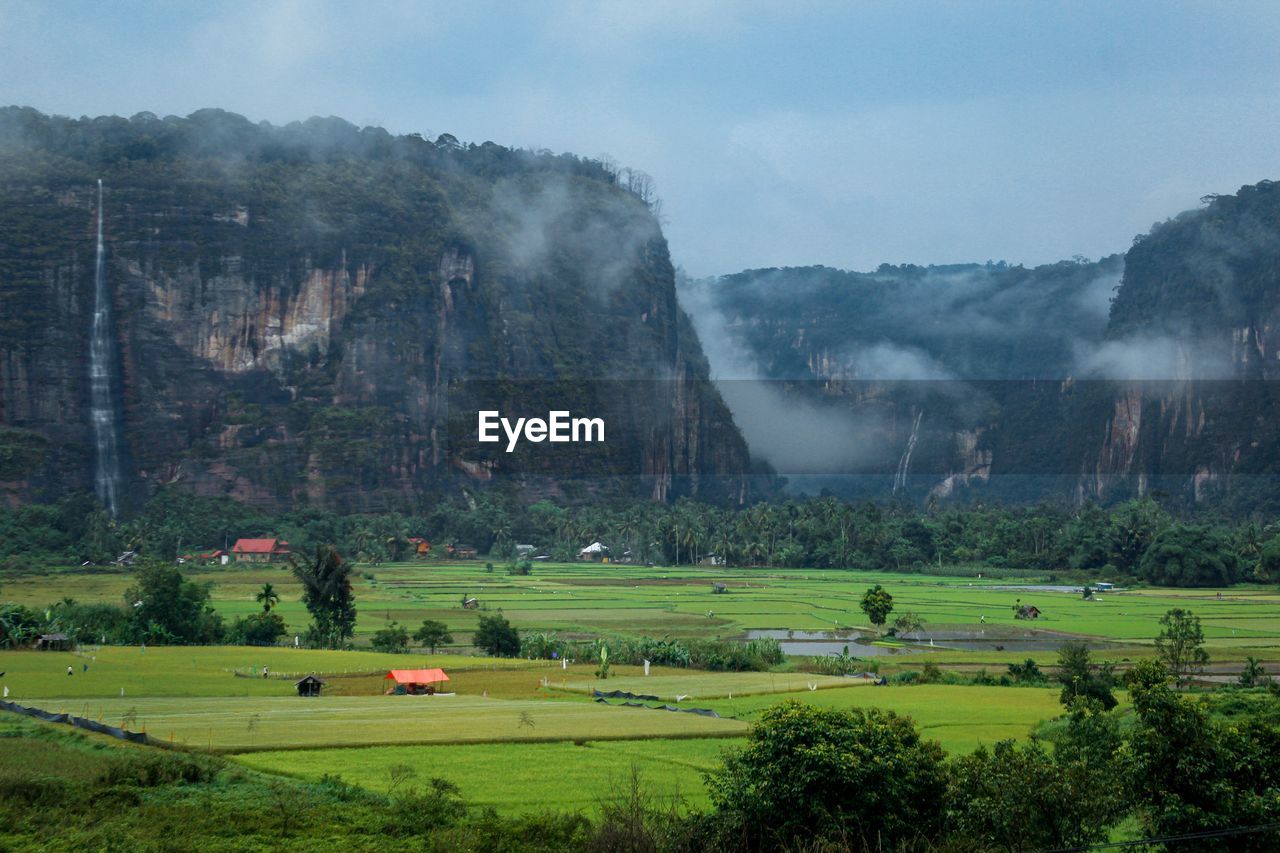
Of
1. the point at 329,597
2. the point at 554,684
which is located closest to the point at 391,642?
the point at 329,597

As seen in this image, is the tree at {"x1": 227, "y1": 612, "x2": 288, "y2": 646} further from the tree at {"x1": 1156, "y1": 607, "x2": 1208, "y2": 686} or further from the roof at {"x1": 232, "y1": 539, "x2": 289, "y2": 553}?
the roof at {"x1": 232, "y1": 539, "x2": 289, "y2": 553}

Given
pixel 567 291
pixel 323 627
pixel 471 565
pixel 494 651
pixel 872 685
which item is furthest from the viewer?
pixel 567 291

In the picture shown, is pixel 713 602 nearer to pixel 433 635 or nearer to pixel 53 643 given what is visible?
pixel 433 635

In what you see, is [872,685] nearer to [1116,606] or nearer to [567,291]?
[1116,606]

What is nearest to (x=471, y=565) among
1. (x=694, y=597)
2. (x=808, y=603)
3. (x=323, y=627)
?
(x=694, y=597)

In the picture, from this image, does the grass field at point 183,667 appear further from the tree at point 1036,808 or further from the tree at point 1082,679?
the tree at point 1036,808

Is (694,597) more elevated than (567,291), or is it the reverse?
(567,291)

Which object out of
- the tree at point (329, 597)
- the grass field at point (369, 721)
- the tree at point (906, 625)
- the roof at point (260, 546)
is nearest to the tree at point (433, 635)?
the tree at point (329, 597)

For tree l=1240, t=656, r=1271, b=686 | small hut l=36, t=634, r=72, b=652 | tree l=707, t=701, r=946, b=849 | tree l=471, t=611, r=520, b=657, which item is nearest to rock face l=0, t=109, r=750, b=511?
small hut l=36, t=634, r=72, b=652
